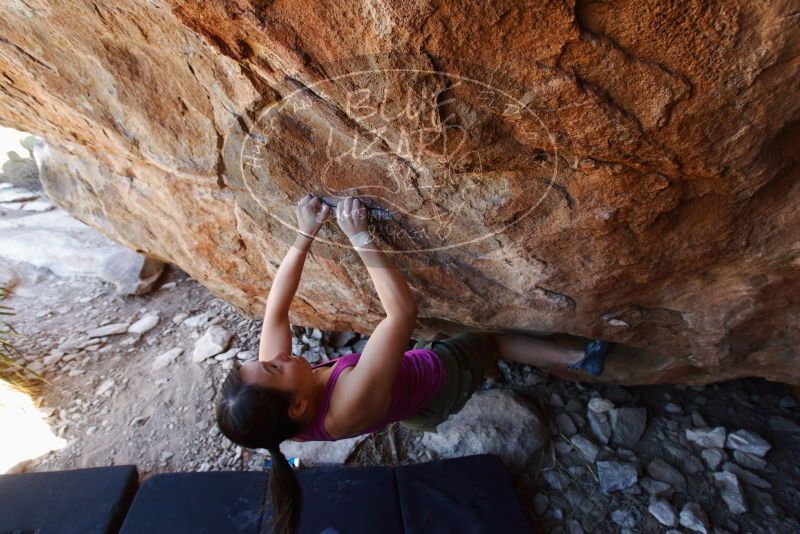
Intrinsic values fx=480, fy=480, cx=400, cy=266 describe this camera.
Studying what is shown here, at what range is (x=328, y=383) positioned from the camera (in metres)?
1.54

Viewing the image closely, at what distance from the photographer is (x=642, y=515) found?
217 centimetres

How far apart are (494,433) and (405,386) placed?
0.97 metres

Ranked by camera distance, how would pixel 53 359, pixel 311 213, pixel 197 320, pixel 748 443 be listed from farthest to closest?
pixel 197 320 → pixel 53 359 → pixel 748 443 → pixel 311 213

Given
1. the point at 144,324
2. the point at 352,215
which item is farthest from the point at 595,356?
the point at 144,324

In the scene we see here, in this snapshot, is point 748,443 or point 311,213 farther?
point 748,443

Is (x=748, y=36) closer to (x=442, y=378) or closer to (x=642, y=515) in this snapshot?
(x=442, y=378)

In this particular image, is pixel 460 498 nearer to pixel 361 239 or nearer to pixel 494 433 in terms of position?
pixel 494 433

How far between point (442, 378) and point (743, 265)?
110 cm

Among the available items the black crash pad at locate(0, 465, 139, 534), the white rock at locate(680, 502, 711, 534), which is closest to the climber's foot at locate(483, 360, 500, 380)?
the white rock at locate(680, 502, 711, 534)

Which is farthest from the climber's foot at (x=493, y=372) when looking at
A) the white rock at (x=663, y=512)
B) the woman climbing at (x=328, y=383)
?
the white rock at (x=663, y=512)

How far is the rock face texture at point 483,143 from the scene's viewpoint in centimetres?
92

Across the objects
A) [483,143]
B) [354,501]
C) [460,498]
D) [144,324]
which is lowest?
[354,501]

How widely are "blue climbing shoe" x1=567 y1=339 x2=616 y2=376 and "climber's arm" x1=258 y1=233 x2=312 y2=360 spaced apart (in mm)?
1390

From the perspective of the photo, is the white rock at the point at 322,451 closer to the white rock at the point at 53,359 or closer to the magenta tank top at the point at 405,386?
the magenta tank top at the point at 405,386
